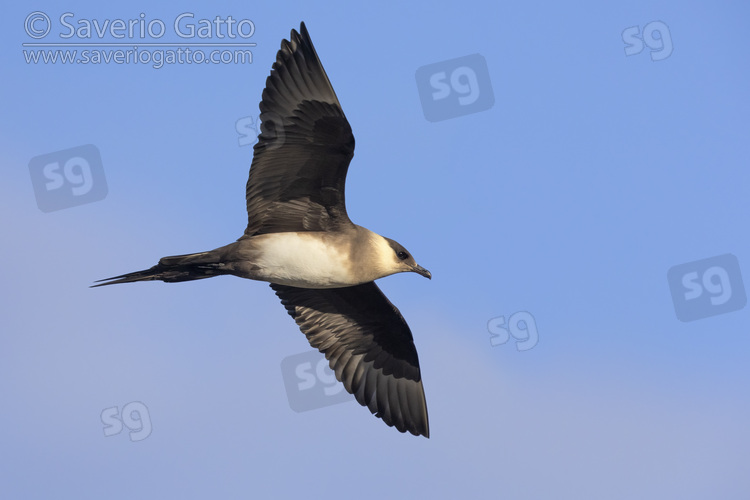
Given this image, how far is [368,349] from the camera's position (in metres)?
10.8

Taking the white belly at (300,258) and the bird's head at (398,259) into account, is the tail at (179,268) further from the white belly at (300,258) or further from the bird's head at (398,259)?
the bird's head at (398,259)

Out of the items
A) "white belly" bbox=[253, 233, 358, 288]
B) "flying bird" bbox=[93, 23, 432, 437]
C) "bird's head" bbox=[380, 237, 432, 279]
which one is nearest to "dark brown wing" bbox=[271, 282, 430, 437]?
"flying bird" bbox=[93, 23, 432, 437]

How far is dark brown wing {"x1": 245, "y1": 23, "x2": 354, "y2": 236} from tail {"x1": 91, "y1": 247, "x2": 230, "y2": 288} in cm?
81

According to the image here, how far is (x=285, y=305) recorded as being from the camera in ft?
35.0

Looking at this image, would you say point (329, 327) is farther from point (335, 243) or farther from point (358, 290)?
point (335, 243)

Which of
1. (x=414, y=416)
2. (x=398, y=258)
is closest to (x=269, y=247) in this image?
(x=398, y=258)

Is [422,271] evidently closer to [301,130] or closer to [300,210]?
[300,210]

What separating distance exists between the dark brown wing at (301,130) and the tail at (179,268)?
0.81 meters

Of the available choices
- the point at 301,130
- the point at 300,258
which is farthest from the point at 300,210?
the point at 301,130

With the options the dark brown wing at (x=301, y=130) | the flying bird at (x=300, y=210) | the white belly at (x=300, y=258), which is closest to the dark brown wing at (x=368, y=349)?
the flying bird at (x=300, y=210)

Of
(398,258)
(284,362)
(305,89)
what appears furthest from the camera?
(284,362)

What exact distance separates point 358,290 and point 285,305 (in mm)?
796

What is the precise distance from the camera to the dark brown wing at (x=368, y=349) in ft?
34.9

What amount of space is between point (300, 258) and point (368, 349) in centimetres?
191
